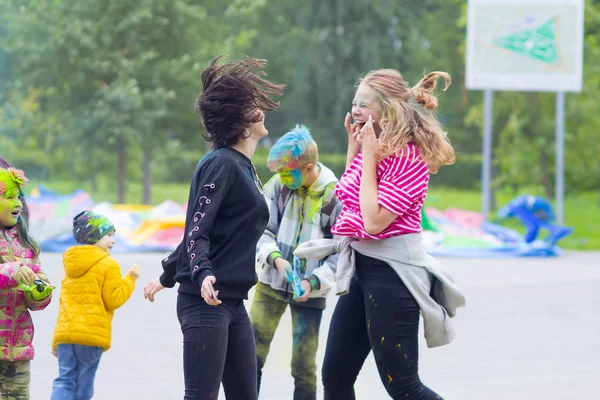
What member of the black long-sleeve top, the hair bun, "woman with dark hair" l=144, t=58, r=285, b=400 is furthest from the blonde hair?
the black long-sleeve top

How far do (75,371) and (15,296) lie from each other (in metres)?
0.84

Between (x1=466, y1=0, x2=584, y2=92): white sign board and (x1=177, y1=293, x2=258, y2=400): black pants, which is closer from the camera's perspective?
(x1=177, y1=293, x2=258, y2=400): black pants

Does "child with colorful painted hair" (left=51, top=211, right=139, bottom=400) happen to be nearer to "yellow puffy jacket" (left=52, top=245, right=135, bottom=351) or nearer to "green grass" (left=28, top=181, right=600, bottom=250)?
"yellow puffy jacket" (left=52, top=245, right=135, bottom=351)

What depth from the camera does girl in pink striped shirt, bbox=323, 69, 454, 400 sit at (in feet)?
13.4

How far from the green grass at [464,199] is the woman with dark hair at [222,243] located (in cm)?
1429

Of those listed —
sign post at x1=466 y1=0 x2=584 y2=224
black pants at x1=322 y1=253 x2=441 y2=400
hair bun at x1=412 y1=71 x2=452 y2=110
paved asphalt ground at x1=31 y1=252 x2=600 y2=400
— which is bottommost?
paved asphalt ground at x1=31 y1=252 x2=600 y2=400

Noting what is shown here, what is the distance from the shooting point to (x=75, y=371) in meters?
4.93

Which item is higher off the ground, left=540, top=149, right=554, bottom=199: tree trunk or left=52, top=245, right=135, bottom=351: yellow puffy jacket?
left=540, top=149, right=554, bottom=199: tree trunk

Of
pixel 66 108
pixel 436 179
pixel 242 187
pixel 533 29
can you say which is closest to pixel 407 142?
pixel 242 187

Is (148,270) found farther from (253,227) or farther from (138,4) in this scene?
(138,4)

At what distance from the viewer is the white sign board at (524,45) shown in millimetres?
16297

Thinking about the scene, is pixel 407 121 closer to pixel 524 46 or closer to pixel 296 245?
pixel 296 245

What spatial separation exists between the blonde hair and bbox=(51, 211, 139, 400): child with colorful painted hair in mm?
1468

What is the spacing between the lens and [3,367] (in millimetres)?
4266
